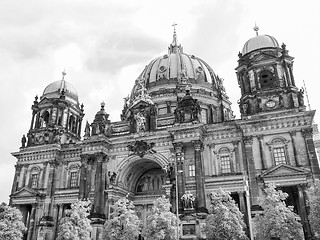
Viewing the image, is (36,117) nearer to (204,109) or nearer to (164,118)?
(164,118)

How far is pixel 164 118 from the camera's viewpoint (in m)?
46.0

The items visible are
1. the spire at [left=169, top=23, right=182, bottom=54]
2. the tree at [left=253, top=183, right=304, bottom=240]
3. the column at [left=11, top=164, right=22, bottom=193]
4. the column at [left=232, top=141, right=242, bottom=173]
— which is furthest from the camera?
the spire at [left=169, top=23, right=182, bottom=54]

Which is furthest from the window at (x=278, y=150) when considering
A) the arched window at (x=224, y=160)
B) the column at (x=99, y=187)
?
the column at (x=99, y=187)

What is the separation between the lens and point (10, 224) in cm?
3922

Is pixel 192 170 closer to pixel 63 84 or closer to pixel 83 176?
pixel 83 176

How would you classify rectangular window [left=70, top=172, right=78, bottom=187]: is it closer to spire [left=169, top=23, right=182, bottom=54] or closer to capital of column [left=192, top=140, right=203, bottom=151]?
capital of column [left=192, top=140, right=203, bottom=151]

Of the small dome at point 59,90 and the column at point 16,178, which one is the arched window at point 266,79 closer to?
the small dome at point 59,90

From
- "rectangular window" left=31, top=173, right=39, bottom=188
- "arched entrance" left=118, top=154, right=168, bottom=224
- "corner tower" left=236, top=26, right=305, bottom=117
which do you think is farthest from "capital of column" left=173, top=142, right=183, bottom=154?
"rectangular window" left=31, top=173, right=39, bottom=188

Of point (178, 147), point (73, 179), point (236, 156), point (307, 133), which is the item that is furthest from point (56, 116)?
point (307, 133)

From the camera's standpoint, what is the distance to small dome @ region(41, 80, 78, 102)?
53287mm

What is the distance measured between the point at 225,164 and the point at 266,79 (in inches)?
487

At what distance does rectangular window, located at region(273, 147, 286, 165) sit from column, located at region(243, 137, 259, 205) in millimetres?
2595

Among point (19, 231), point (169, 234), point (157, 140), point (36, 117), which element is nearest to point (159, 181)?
point (157, 140)

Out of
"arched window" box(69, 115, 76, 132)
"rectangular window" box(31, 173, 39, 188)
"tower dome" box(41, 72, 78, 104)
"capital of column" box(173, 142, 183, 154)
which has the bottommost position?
"rectangular window" box(31, 173, 39, 188)
